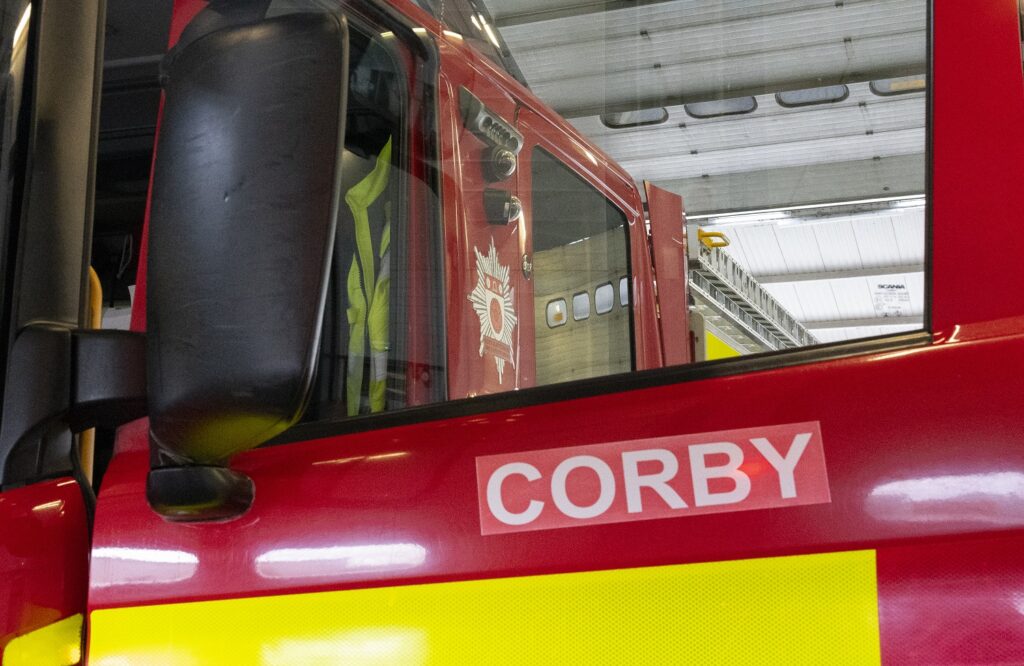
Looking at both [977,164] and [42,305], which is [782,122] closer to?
[977,164]

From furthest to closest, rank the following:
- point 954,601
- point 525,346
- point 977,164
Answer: point 525,346 → point 977,164 → point 954,601

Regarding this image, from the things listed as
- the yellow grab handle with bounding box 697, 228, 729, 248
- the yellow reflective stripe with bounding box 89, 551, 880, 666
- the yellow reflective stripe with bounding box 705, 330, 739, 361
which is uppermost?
the yellow grab handle with bounding box 697, 228, 729, 248

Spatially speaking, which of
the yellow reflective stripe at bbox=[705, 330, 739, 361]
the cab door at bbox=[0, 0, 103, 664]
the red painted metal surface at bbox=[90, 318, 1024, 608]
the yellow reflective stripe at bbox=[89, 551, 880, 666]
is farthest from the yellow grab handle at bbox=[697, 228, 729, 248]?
the cab door at bbox=[0, 0, 103, 664]

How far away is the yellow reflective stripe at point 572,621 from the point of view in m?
1.05

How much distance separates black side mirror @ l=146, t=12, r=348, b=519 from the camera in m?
1.03

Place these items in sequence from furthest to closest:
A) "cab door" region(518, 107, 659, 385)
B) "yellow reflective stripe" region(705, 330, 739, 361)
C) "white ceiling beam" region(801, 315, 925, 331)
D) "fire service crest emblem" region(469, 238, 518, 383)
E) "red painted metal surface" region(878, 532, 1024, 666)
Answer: "fire service crest emblem" region(469, 238, 518, 383), "cab door" region(518, 107, 659, 385), "yellow reflective stripe" region(705, 330, 739, 361), "white ceiling beam" region(801, 315, 925, 331), "red painted metal surface" region(878, 532, 1024, 666)

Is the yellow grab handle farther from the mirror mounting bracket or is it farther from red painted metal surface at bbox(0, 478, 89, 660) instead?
red painted metal surface at bbox(0, 478, 89, 660)

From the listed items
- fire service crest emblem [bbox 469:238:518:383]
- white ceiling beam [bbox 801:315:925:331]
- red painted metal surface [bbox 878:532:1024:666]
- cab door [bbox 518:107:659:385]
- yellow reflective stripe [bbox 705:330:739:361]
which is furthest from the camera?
fire service crest emblem [bbox 469:238:518:383]

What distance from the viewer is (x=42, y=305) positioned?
135 centimetres

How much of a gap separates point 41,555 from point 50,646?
4.1 inches

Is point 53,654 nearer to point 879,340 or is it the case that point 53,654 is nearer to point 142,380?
point 142,380

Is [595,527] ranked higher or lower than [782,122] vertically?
lower

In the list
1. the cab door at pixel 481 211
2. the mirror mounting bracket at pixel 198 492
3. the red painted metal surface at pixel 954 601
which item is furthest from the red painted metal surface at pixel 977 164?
the mirror mounting bracket at pixel 198 492

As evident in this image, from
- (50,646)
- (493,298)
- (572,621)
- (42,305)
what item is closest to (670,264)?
(493,298)
